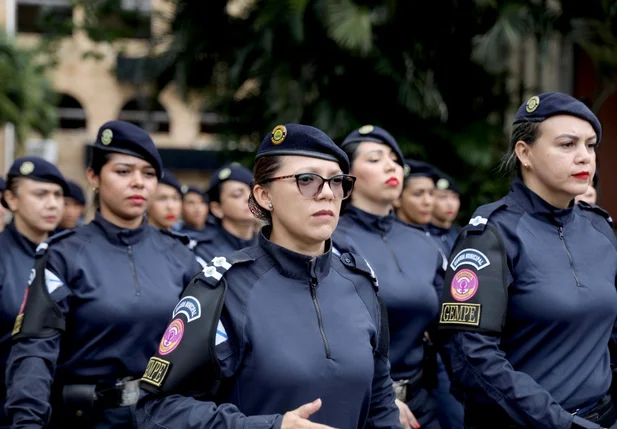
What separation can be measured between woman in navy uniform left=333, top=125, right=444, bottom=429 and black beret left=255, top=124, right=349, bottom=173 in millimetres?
1702

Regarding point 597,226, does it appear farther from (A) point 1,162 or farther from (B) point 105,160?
(A) point 1,162

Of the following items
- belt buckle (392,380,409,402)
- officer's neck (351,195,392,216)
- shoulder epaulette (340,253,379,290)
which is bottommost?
belt buckle (392,380,409,402)

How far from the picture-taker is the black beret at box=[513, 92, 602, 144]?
357 centimetres

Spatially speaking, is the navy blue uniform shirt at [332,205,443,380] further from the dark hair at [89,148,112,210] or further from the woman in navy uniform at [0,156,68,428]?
the woman in navy uniform at [0,156,68,428]

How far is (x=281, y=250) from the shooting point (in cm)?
295

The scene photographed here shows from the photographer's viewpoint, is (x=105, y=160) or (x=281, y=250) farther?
(x=105, y=160)

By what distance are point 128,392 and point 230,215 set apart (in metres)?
3.26

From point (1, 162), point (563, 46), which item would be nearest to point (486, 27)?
point (563, 46)

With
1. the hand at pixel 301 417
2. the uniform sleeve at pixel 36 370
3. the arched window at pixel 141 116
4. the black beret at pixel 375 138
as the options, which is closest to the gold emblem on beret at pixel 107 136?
the uniform sleeve at pixel 36 370

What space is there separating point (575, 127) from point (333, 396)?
1618 millimetres

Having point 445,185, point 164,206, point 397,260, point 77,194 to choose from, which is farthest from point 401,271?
point 77,194

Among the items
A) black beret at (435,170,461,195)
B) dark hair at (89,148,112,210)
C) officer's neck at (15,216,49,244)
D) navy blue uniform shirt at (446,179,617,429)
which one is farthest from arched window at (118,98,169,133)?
navy blue uniform shirt at (446,179,617,429)

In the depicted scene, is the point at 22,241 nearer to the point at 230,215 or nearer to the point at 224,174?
the point at 230,215

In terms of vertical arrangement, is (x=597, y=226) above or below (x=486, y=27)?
below
